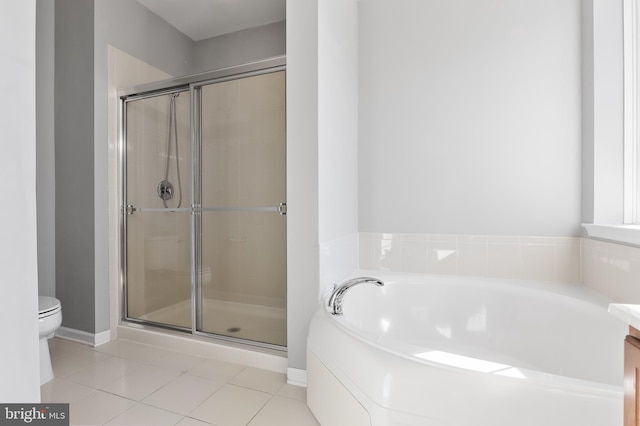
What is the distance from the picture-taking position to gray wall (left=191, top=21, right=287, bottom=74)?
9.84 ft

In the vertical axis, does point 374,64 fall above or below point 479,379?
above

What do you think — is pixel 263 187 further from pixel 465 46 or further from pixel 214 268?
pixel 465 46

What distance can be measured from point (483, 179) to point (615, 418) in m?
1.43

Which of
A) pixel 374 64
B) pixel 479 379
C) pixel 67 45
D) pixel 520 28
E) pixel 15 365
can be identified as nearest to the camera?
pixel 15 365

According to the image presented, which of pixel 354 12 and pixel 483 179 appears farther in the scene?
pixel 354 12

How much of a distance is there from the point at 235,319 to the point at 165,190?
112cm

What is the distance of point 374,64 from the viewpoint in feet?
7.22

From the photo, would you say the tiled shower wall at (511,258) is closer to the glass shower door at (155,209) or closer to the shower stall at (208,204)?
the shower stall at (208,204)

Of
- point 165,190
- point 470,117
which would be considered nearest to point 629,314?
point 470,117

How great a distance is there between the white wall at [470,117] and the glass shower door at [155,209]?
140 cm

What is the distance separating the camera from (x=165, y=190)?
2459 millimetres

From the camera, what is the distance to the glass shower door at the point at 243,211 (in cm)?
215

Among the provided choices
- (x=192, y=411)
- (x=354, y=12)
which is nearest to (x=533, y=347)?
(x=192, y=411)

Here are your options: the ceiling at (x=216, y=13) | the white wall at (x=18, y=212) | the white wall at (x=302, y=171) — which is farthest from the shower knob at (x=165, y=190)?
the white wall at (x=18, y=212)
